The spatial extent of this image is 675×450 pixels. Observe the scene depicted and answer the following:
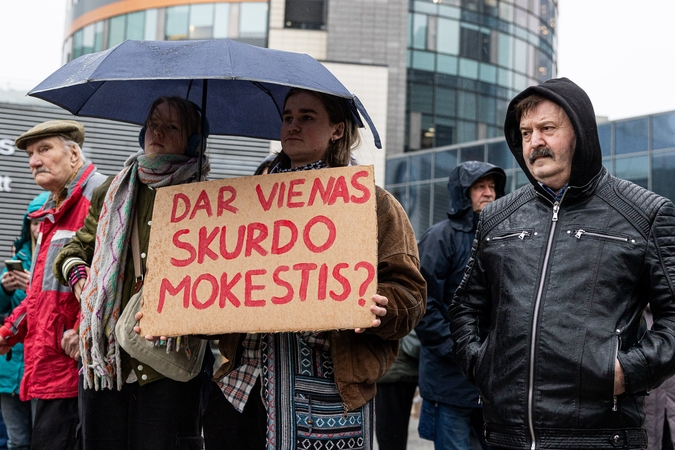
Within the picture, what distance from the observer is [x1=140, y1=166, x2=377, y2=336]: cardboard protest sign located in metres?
3.08

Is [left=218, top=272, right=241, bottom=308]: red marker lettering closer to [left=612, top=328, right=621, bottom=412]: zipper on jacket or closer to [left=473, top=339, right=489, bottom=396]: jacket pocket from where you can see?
[left=473, top=339, right=489, bottom=396]: jacket pocket

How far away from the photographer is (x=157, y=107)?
3.85 meters

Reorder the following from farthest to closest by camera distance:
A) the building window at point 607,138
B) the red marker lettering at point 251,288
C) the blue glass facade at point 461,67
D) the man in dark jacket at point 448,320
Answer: the blue glass facade at point 461,67
the building window at point 607,138
the man in dark jacket at point 448,320
the red marker lettering at point 251,288

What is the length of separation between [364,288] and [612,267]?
85cm

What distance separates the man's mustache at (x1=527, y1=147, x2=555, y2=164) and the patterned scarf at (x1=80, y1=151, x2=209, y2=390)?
150cm

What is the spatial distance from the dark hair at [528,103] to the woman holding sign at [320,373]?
61cm

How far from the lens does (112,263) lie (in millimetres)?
3664

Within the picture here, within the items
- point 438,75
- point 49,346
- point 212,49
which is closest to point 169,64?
point 212,49

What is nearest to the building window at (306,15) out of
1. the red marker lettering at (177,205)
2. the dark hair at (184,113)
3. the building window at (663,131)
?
the building window at (663,131)

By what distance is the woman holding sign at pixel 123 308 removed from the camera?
3.60m

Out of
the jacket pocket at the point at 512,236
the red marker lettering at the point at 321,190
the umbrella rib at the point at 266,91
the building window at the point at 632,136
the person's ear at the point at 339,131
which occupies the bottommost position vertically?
the jacket pocket at the point at 512,236

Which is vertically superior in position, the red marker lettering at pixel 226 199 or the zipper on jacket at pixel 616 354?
the red marker lettering at pixel 226 199

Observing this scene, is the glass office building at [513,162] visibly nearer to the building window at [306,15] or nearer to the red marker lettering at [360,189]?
the building window at [306,15]

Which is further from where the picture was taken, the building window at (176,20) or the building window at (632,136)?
the building window at (176,20)
